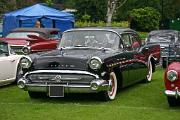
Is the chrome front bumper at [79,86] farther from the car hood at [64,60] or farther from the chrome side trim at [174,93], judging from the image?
the chrome side trim at [174,93]

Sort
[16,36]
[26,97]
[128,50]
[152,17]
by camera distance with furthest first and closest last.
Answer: [152,17] < [16,36] < [128,50] < [26,97]

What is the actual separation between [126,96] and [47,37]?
308 inches

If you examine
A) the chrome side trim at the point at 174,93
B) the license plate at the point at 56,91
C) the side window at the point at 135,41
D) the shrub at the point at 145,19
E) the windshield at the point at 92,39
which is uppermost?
the windshield at the point at 92,39

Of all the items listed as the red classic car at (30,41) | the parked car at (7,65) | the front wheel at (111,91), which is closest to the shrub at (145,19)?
the red classic car at (30,41)

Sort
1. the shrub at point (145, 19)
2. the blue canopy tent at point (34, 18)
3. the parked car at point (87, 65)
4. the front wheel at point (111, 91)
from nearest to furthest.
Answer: the parked car at point (87, 65) < the front wheel at point (111, 91) < the blue canopy tent at point (34, 18) < the shrub at point (145, 19)

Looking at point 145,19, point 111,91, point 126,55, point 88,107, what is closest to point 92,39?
point 126,55

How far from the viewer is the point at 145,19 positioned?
53062mm

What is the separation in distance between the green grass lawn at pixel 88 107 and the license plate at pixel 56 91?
0.58 feet

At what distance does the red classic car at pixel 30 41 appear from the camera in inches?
602

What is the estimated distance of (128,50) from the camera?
11586 mm

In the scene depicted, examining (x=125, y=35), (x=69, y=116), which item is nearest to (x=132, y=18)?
(x=125, y=35)

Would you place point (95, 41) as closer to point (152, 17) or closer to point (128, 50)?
point (128, 50)

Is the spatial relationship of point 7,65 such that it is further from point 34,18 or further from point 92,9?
point 92,9

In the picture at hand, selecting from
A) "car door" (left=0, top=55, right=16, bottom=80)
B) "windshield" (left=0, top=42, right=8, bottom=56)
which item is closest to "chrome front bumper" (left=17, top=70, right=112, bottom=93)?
"car door" (left=0, top=55, right=16, bottom=80)
